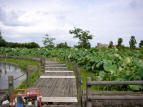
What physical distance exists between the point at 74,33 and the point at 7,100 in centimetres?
4396

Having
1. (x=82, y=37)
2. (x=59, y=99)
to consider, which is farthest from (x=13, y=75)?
(x=82, y=37)

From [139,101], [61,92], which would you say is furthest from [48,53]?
[139,101]

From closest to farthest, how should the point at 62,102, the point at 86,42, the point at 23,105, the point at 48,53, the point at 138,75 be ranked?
the point at 23,105 → the point at 62,102 → the point at 138,75 → the point at 48,53 → the point at 86,42

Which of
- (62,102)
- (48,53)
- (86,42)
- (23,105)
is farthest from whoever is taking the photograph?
(86,42)

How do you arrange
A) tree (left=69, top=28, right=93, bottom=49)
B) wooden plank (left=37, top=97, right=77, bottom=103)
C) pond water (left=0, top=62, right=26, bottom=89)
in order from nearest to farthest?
wooden plank (left=37, top=97, right=77, bottom=103) < pond water (left=0, top=62, right=26, bottom=89) < tree (left=69, top=28, right=93, bottom=49)

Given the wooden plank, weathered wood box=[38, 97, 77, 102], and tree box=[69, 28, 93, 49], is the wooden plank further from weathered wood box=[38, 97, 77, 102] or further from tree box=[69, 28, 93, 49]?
tree box=[69, 28, 93, 49]

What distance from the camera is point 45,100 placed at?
5.45m

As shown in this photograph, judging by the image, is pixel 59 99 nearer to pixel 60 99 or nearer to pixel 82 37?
pixel 60 99

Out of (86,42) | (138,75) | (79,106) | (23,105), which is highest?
(86,42)

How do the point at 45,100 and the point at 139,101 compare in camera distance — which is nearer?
the point at 139,101

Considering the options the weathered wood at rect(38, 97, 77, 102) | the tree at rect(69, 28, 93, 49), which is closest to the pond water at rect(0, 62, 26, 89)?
the weathered wood at rect(38, 97, 77, 102)

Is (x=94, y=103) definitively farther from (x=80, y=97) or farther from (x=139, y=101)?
(x=139, y=101)

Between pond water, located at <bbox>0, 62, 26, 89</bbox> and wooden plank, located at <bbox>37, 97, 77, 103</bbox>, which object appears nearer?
wooden plank, located at <bbox>37, 97, 77, 103</bbox>

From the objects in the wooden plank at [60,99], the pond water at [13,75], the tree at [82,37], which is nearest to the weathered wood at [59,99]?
the wooden plank at [60,99]
